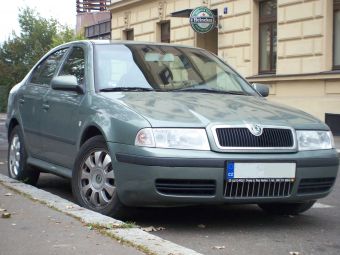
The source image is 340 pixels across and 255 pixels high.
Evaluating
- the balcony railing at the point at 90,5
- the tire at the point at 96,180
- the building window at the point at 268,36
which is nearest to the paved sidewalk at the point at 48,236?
the tire at the point at 96,180

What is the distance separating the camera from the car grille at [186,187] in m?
4.87

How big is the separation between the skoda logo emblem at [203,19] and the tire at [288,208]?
15.2 m

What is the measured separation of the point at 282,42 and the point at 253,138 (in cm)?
1340

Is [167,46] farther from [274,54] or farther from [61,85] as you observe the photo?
[274,54]

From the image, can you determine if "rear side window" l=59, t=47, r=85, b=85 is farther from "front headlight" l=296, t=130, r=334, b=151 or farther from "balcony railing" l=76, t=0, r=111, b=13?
"balcony railing" l=76, t=0, r=111, b=13

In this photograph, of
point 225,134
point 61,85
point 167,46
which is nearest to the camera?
point 225,134

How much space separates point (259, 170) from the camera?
4.90 meters

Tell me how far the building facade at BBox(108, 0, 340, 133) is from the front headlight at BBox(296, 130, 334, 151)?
10.6 metres

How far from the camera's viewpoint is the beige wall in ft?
53.4

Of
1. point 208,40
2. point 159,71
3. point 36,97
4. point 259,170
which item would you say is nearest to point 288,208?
point 259,170

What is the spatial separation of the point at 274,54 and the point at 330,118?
3.34 metres

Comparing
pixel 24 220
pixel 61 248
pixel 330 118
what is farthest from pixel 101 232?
pixel 330 118

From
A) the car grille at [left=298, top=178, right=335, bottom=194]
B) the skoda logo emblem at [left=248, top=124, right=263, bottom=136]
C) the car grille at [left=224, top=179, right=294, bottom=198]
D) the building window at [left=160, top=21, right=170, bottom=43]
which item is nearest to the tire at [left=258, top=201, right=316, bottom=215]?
the car grille at [left=298, top=178, right=335, bottom=194]

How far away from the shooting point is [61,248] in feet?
13.4
